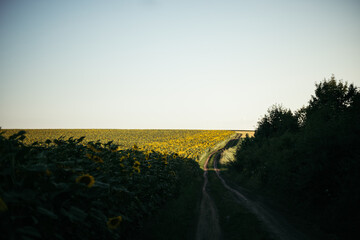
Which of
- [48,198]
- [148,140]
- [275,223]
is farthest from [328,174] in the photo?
[148,140]

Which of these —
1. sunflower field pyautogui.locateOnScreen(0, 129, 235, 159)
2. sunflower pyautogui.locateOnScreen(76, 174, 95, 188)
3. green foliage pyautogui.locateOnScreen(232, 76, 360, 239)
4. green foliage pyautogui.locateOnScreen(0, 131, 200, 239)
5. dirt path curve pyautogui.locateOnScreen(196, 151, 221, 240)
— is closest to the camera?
green foliage pyautogui.locateOnScreen(0, 131, 200, 239)

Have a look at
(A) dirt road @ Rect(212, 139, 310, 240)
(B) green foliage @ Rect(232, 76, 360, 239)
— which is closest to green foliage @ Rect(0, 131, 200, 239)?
(A) dirt road @ Rect(212, 139, 310, 240)

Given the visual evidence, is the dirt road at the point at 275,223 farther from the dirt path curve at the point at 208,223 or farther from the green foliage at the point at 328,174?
the dirt path curve at the point at 208,223

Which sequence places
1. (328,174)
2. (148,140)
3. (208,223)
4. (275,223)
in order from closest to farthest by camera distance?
1. (275,223)
2. (208,223)
3. (328,174)
4. (148,140)

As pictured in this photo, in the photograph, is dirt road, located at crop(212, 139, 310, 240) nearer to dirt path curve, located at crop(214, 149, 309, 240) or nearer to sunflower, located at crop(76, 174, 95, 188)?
dirt path curve, located at crop(214, 149, 309, 240)

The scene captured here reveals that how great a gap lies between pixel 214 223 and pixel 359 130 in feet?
28.0

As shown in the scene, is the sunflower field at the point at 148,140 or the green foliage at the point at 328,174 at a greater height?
the green foliage at the point at 328,174

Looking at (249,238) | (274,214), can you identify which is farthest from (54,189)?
(274,214)

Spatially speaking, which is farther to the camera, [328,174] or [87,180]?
[328,174]

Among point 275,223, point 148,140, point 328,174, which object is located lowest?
point 148,140

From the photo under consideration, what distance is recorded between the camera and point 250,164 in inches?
1039

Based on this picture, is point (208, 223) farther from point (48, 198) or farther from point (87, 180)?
point (48, 198)

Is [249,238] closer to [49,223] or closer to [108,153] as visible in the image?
[108,153]

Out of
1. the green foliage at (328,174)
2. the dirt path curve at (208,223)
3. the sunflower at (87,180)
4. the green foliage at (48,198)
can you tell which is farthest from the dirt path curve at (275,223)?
the sunflower at (87,180)
